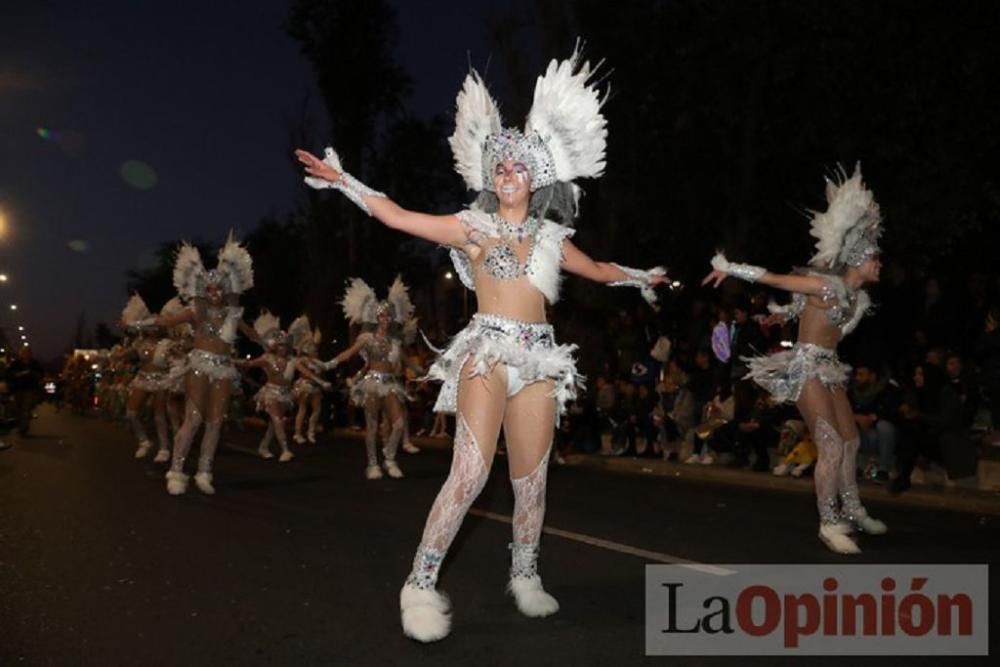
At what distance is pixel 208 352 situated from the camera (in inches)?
407

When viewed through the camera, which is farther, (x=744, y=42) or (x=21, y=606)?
(x=744, y=42)

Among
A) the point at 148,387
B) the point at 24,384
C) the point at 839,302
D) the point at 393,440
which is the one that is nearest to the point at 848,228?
the point at 839,302

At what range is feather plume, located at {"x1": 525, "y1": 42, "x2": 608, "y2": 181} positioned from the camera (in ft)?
17.4

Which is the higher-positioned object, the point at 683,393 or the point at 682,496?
the point at 683,393

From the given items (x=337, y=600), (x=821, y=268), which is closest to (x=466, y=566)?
(x=337, y=600)

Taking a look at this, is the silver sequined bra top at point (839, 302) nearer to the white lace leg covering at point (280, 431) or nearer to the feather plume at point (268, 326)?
the white lace leg covering at point (280, 431)

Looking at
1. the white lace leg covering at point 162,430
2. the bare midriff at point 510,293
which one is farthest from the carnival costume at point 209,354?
the bare midriff at point 510,293

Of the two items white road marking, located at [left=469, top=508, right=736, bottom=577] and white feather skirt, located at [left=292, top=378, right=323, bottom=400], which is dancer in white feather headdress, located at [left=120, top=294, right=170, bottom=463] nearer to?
white feather skirt, located at [left=292, top=378, right=323, bottom=400]

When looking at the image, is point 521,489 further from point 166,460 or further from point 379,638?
point 166,460

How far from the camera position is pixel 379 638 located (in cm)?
480

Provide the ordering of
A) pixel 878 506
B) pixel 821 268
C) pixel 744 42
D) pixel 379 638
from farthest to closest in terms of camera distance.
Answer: pixel 744 42 → pixel 878 506 → pixel 821 268 → pixel 379 638

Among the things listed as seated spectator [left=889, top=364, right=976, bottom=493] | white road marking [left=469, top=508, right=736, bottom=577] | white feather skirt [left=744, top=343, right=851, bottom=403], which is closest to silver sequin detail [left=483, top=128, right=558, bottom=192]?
white road marking [left=469, top=508, right=736, bottom=577]

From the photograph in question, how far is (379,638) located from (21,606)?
6.87ft

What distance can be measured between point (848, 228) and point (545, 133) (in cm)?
298
